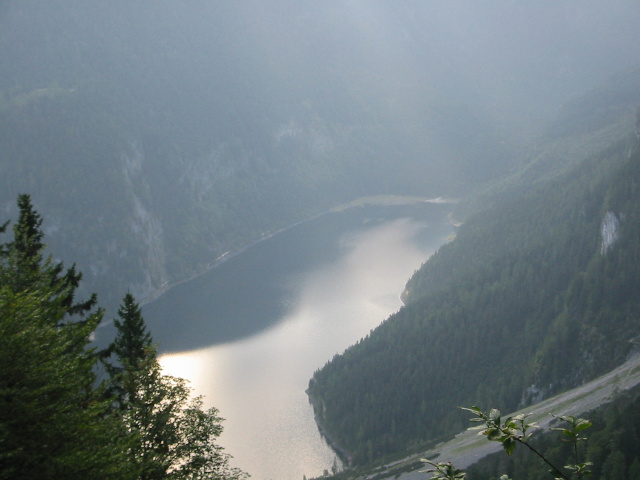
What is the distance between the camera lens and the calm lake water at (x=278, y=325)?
81000 millimetres

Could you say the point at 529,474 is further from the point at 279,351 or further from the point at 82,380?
the point at 279,351

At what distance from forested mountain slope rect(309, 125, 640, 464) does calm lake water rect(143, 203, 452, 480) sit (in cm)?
698

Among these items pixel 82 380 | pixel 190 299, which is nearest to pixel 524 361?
pixel 82 380

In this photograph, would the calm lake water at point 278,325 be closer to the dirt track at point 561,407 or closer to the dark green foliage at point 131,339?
the dirt track at point 561,407

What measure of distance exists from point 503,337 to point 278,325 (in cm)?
4868

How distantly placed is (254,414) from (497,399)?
3644 centimetres

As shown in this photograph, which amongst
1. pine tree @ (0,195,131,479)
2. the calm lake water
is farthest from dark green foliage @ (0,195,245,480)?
the calm lake water

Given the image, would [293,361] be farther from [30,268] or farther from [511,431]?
[511,431]

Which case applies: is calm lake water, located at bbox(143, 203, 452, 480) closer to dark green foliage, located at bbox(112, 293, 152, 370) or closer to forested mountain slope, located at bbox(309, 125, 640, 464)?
forested mountain slope, located at bbox(309, 125, 640, 464)

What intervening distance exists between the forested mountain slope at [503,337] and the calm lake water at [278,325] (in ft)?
22.9

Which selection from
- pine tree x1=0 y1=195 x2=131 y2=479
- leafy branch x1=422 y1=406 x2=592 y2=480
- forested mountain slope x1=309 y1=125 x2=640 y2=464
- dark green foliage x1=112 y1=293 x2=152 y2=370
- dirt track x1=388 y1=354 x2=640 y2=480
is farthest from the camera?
forested mountain slope x1=309 y1=125 x2=640 y2=464

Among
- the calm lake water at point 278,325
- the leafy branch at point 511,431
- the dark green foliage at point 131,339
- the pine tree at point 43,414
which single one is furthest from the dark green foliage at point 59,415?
the calm lake water at point 278,325

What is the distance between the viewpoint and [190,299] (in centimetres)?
15125

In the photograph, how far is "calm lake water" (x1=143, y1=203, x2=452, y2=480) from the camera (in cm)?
8100
